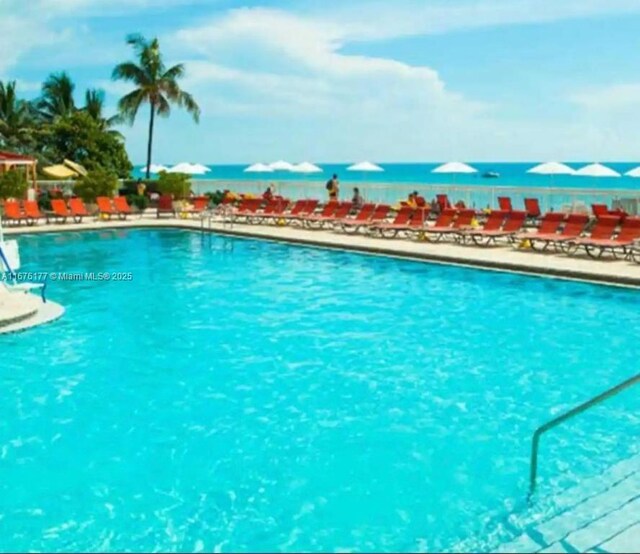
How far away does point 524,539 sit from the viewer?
5.10m

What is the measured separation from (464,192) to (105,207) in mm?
10536

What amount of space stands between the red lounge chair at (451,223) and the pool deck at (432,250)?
0.31m

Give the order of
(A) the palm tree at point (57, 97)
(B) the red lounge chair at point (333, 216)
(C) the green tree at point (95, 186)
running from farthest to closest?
1. (A) the palm tree at point (57, 97)
2. (C) the green tree at point (95, 186)
3. (B) the red lounge chair at point (333, 216)

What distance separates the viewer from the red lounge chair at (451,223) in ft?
59.5

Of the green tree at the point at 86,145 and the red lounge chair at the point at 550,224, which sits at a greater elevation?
the green tree at the point at 86,145

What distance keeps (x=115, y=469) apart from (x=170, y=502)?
2.57 ft

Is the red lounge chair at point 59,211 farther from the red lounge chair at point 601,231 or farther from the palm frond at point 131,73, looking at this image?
the red lounge chair at point 601,231

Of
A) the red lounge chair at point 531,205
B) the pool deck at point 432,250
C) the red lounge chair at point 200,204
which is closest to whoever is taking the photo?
the pool deck at point 432,250

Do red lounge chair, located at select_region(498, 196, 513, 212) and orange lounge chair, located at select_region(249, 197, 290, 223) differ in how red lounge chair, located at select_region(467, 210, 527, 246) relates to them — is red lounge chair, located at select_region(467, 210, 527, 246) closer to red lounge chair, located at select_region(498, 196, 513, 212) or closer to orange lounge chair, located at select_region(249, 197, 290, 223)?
red lounge chair, located at select_region(498, 196, 513, 212)

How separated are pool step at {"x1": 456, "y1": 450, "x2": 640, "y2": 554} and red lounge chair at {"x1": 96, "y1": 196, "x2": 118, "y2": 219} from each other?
67.1 feet

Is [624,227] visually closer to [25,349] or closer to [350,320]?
[350,320]

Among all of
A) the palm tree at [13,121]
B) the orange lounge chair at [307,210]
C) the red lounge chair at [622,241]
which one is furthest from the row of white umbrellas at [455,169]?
the palm tree at [13,121]

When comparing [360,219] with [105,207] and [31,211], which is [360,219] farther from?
[31,211]

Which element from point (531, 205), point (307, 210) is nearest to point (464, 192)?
point (531, 205)
